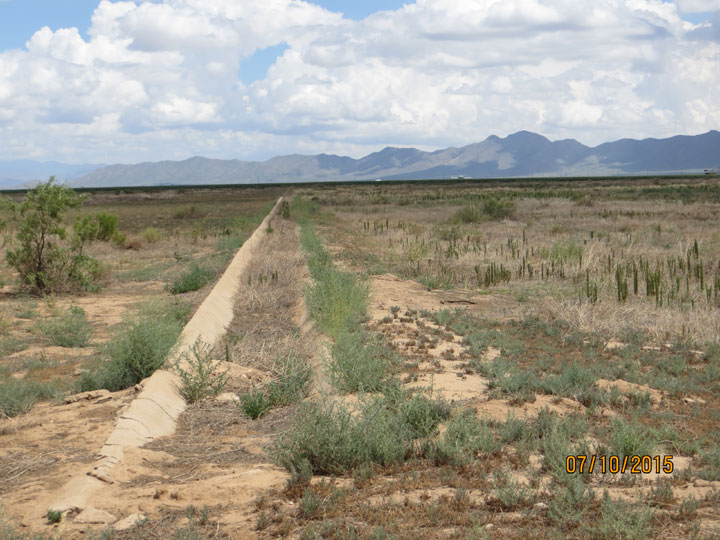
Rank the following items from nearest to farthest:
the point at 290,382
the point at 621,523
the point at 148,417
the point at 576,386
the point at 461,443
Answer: the point at 621,523 → the point at 461,443 → the point at 148,417 → the point at 576,386 → the point at 290,382

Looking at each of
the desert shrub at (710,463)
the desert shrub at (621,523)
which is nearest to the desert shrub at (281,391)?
the desert shrub at (621,523)

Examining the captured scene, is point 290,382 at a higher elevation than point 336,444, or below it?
below

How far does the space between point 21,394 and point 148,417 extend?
1.92 metres

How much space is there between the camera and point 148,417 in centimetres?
670

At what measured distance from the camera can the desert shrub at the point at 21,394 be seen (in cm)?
735

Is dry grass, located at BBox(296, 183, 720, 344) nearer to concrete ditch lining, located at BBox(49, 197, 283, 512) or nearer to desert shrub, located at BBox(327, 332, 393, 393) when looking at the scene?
desert shrub, located at BBox(327, 332, 393, 393)

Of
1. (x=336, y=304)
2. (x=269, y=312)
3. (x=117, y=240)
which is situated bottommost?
(x=269, y=312)

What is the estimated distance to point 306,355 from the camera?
930 cm

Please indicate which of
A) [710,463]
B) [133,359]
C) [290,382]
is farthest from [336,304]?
[710,463]

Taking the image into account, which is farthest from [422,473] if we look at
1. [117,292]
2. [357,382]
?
[117,292]

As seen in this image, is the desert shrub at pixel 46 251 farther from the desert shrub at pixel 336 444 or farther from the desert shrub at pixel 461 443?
the desert shrub at pixel 461 443

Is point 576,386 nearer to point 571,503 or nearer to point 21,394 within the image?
point 571,503
